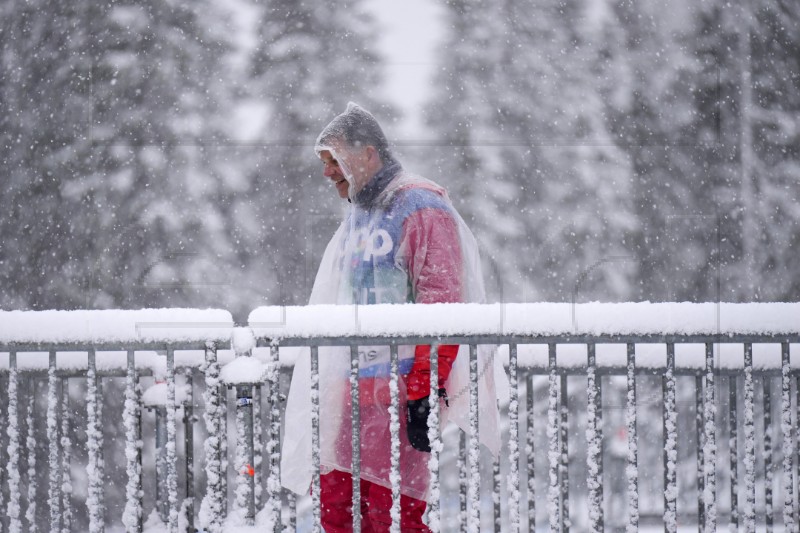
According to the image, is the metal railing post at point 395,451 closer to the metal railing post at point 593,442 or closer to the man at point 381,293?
the man at point 381,293

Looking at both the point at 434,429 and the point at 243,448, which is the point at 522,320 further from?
the point at 243,448

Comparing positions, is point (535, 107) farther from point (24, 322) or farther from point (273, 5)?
point (24, 322)

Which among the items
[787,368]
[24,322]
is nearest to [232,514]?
[24,322]

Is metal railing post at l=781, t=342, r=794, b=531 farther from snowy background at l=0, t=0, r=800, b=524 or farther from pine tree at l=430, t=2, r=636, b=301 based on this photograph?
pine tree at l=430, t=2, r=636, b=301

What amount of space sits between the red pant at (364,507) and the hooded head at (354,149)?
1.19m

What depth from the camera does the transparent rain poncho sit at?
2.92 m

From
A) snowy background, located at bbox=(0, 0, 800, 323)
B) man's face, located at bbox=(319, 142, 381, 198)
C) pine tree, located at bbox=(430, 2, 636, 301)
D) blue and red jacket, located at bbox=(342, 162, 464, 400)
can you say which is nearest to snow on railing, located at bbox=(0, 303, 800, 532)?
blue and red jacket, located at bbox=(342, 162, 464, 400)

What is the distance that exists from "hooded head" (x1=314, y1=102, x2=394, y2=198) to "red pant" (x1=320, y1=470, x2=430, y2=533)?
3.90 feet

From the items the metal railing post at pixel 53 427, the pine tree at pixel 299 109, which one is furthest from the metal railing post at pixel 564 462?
the pine tree at pixel 299 109

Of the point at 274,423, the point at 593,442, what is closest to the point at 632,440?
the point at 593,442

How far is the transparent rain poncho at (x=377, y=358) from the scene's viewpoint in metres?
2.92

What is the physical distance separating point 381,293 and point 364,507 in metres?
0.89

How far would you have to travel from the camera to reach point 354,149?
308 cm

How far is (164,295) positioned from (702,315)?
24.3ft
